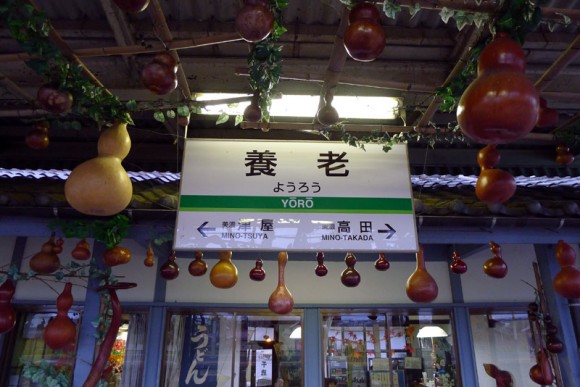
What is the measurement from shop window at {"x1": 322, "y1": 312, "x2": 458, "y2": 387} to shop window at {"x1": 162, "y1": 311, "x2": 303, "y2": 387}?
0.81 metres

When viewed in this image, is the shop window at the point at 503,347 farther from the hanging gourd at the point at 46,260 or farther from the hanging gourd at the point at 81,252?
the hanging gourd at the point at 46,260

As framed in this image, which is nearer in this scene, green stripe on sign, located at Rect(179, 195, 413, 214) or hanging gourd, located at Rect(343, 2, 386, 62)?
hanging gourd, located at Rect(343, 2, 386, 62)

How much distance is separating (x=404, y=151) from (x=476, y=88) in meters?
2.17

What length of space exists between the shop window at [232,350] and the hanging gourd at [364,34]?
538cm

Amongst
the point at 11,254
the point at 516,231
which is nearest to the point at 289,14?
the point at 516,231

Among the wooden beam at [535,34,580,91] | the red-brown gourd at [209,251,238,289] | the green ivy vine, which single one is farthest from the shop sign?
the wooden beam at [535,34,580,91]

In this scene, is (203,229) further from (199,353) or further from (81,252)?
(199,353)

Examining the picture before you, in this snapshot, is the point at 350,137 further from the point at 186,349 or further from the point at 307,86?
the point at 186,349

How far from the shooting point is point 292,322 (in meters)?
7.37

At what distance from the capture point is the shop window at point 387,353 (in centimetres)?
716

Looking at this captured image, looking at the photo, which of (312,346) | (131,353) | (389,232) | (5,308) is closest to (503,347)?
(312,346)

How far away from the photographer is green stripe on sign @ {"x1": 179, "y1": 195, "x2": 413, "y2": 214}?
3.40m

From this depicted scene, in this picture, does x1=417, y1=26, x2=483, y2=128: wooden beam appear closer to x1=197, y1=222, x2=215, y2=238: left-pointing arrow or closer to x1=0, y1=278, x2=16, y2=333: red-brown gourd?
x1=197, y1=222, x2=215, y2=238: left-pointing arrow

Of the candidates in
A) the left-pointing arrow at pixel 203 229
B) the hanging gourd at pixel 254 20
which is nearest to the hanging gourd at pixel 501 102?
the hanging gourd at pixel 254 20
